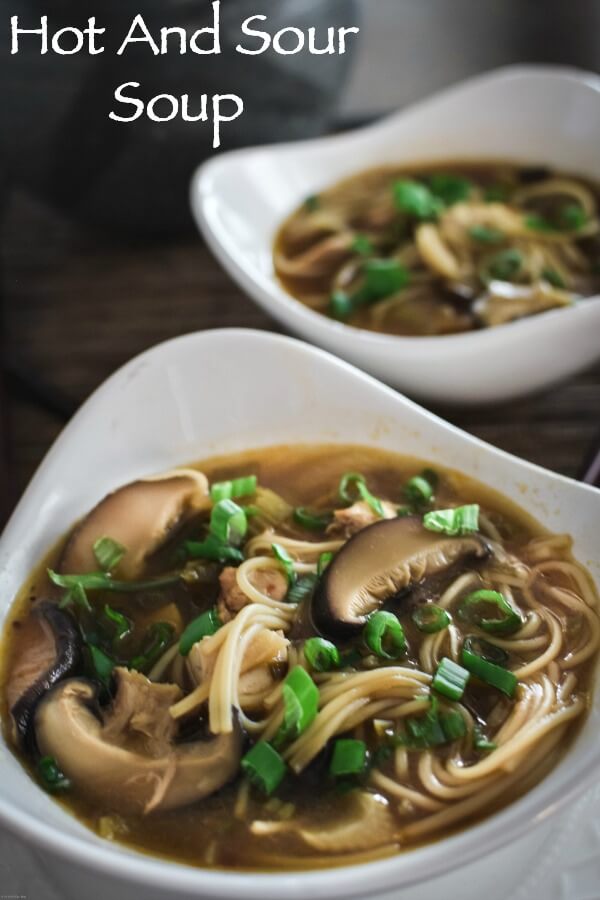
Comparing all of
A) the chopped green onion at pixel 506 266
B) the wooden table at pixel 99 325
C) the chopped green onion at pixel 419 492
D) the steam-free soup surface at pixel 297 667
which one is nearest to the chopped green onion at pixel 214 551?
the steam-free soup surface at pixel 297 667

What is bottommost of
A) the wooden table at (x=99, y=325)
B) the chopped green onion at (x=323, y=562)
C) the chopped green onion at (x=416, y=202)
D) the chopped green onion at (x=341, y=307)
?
the wooden table at (x=99, y=325)

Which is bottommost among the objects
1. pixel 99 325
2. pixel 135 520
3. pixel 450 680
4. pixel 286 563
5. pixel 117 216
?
pixel 99 325

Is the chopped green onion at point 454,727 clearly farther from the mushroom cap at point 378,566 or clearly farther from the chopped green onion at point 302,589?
the chopped green onion at point 302,589

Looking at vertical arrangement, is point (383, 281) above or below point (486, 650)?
below

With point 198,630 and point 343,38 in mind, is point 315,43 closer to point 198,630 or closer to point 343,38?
point 343,38

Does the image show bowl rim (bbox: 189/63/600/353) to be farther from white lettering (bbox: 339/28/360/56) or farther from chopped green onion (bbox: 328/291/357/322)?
white lettering (bbox: 339/28/360/56)

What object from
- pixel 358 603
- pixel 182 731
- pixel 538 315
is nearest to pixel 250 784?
pixel 182 731

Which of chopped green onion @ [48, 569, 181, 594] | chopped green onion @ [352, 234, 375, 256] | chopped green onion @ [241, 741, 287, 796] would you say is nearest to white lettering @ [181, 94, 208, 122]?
chopped green onion @ [352, 234, 375, 256]

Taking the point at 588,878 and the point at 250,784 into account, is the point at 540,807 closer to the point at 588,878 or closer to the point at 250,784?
the point at 588,878

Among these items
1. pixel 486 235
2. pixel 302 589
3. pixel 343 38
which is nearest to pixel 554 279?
pixel 486 235
